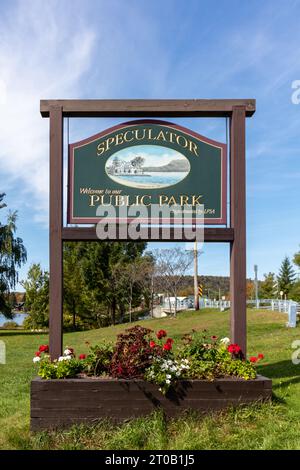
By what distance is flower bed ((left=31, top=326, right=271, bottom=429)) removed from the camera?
5.16 m

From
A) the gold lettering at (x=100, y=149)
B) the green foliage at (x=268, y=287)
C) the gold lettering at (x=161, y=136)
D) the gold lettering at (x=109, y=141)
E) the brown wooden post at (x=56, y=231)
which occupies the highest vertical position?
the gold lettering at (x=161, y=136)

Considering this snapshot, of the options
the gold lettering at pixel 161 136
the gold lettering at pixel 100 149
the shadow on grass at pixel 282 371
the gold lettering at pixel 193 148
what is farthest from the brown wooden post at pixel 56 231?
the shadow on grass at pixel 282 371

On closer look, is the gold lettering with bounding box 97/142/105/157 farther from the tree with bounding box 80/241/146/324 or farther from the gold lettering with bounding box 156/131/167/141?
the tree with bounding box 80/241/146/324

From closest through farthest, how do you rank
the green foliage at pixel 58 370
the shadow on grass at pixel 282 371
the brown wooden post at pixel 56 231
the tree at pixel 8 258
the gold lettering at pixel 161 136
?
the green foliage at pixel 58 370 < the brown wooden post at pixel 56 231 < the gold lettering at pixel 161 136 < the shadow on grass at pixel 282 371 < the tree at pixel 8 258

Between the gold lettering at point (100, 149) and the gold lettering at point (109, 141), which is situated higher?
the gold lettering at point (109, 141)

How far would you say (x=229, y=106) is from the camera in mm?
6602

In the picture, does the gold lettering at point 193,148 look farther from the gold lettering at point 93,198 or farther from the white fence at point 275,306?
the white fence at point 275,306

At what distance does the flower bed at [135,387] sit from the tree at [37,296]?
111ft

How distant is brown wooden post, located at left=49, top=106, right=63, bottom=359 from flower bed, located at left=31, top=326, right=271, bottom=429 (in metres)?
0.67

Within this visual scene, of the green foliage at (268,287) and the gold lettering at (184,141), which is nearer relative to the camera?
the gold lettering at (184,141)


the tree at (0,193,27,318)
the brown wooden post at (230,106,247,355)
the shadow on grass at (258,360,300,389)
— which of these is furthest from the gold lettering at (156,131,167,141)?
the tree at (0,193,27,318)

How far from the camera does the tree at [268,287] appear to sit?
189ft
